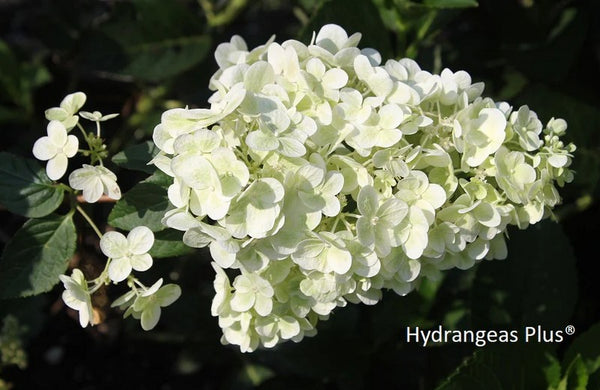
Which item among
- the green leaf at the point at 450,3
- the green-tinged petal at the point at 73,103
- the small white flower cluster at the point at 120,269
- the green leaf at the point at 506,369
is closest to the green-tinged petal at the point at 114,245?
the small white flower cluster at the point at 120,269

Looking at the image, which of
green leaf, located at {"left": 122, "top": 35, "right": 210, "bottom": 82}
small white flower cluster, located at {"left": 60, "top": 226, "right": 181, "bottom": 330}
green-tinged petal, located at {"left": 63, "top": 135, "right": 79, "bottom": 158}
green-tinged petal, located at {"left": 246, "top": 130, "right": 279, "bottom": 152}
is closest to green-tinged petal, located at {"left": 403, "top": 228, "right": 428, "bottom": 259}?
green-tinged petal, located at {"left": 246, "top": 130, "right": 279, "bottom": 152}

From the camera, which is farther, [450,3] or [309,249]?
[450,3]

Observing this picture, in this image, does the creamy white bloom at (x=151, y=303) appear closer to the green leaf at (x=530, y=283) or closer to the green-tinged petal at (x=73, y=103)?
the green-tinged petal at (x=73, y=103)

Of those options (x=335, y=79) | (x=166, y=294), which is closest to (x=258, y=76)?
(x=335, y=79)

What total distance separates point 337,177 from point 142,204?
0.33 meters

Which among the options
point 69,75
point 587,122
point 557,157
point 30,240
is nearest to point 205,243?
point 30,240

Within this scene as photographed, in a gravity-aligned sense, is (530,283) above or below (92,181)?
below

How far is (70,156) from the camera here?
1.09 metres

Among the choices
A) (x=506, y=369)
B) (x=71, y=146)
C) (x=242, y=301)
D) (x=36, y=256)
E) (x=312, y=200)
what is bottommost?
(x=506, y=369)

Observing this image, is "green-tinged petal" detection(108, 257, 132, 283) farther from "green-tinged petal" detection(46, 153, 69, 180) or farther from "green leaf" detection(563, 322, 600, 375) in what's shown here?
"green leaf" detection(563, 322, 600, 375)

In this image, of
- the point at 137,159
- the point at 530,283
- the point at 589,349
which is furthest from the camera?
the point at 530,283

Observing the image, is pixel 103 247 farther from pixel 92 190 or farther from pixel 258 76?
pixel 258 76

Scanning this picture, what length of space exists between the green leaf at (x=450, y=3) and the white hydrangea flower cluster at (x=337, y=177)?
0.28m

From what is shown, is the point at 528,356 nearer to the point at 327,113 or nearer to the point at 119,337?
the point at 327,113
